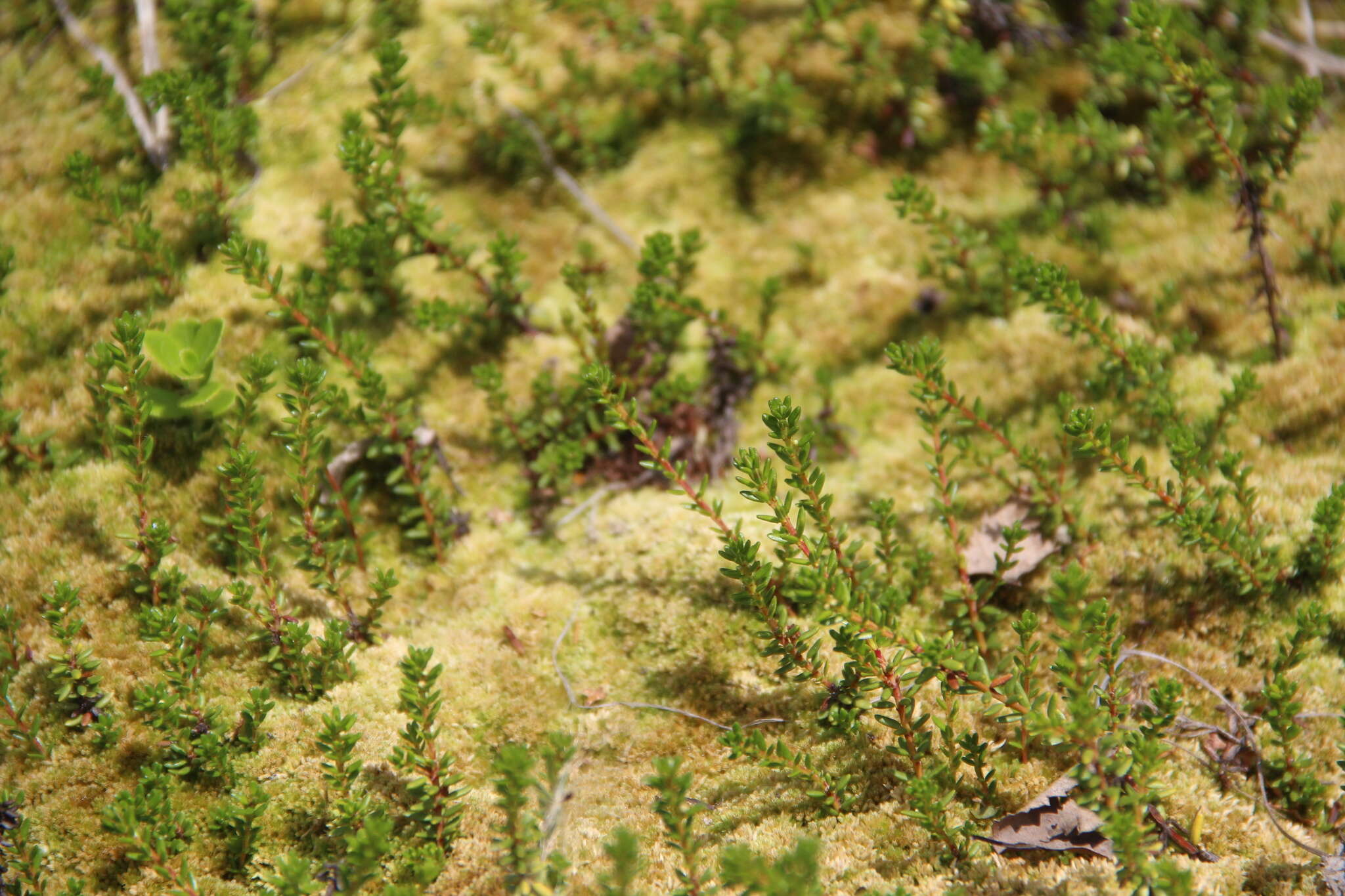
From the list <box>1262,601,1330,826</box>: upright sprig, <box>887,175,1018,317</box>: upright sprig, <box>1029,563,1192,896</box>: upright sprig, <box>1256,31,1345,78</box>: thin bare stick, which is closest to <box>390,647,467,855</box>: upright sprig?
<box>1029,563,1192,896</box>: upright sprig

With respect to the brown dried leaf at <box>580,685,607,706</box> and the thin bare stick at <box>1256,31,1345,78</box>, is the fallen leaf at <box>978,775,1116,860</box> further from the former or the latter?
the thin bare stick at <box>1256,31,1345,78</box>

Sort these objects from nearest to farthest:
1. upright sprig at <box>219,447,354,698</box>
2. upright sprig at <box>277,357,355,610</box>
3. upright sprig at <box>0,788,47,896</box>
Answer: upright sprig at <box>0,788,47,896</box> < upright sprig at <box>219,447,354,698</box> < upright sprig at <box>277,357,355,610</box>

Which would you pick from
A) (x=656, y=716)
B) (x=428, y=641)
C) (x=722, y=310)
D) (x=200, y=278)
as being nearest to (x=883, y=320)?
(x=722, y=310)

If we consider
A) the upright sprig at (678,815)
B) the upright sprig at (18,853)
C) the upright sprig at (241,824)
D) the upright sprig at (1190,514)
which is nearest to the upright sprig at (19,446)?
the upright sprig at (18,853)

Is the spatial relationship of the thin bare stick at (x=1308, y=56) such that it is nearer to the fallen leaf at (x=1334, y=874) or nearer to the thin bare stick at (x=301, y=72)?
the fallen leaf at (x=1334, y=874)

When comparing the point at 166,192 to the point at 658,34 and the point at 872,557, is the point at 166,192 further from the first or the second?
the point at 872,557

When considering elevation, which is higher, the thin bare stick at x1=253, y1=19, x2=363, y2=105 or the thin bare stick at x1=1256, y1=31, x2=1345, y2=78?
the thin bare stick at x1=253, y1=19, x2=363, y2=105
